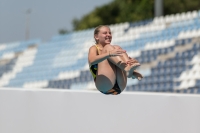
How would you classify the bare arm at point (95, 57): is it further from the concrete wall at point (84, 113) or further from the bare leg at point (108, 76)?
the concrete wall at point (84, 113)

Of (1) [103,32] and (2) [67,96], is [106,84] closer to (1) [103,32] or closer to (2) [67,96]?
(1) [103,32]

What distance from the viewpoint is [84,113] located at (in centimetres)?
504

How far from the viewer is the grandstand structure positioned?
11.3 metres

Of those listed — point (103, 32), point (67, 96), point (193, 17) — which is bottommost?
point (67, 96)

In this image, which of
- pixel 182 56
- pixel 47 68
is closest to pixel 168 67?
pixel 182 56

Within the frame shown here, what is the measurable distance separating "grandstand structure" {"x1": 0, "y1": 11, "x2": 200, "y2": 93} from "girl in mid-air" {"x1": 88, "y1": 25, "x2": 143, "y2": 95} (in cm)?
641

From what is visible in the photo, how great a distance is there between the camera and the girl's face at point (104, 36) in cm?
419

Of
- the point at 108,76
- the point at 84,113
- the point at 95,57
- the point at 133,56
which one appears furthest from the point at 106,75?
the point at 133,56

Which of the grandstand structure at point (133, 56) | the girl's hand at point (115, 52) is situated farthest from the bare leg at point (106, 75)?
the grandstand structure at point (133, 56)

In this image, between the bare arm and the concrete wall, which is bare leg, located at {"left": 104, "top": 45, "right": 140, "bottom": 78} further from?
the concrete wall

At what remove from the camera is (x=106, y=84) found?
4219 millimetres

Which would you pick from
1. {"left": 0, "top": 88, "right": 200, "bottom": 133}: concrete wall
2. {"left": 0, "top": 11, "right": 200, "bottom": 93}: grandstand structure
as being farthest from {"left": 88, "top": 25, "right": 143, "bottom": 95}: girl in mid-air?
{"left": 0, "top": 11, "right": 200, "bottom": 93}: grandstand structure

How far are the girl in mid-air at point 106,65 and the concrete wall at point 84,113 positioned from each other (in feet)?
2.40

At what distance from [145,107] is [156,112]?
0.12 metres
